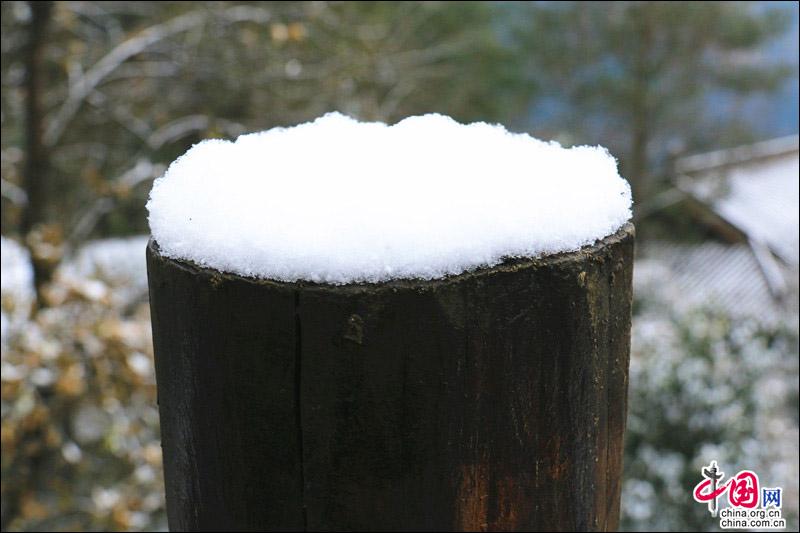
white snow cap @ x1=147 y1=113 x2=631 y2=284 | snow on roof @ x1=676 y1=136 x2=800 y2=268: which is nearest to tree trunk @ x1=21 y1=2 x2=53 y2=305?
white snow cap @ x1=147 y1=113 x2=631 y2=284

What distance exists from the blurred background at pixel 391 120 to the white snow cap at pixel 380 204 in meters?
1.81

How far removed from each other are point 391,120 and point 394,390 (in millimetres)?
5256

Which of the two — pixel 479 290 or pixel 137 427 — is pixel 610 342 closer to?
pixel 479 290

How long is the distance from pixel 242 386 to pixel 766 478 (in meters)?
2.95

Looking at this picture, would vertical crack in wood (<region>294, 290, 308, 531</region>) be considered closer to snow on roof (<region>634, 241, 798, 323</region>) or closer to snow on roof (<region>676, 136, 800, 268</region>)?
snow on roof (<region>676, 136, 800, 268</region>)

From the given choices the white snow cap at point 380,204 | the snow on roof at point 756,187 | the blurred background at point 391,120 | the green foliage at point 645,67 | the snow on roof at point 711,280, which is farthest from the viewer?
the green foliage at point 645,67

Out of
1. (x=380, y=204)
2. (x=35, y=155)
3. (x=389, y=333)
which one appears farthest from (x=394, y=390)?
(x=35, y=155)

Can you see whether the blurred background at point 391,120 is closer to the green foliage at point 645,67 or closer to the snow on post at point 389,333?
the green foliage at point 645,67

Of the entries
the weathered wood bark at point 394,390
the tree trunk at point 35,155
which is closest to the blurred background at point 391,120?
the tree trunk at point 35,155

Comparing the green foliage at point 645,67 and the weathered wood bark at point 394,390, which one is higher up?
the green foliage at point 645,67

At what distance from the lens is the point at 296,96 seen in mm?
4609

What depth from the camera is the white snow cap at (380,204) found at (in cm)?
85

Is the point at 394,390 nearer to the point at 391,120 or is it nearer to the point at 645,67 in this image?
the point at 391,120

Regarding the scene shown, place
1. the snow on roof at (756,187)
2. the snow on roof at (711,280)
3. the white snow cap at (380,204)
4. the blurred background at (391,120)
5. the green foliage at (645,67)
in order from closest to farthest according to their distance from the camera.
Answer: the white snow cap at (380,204)
the blurred background at (391,120)
the snow on roof at (756,187)
the snow on roof at (711,280)
the green foliage at (645,67)
